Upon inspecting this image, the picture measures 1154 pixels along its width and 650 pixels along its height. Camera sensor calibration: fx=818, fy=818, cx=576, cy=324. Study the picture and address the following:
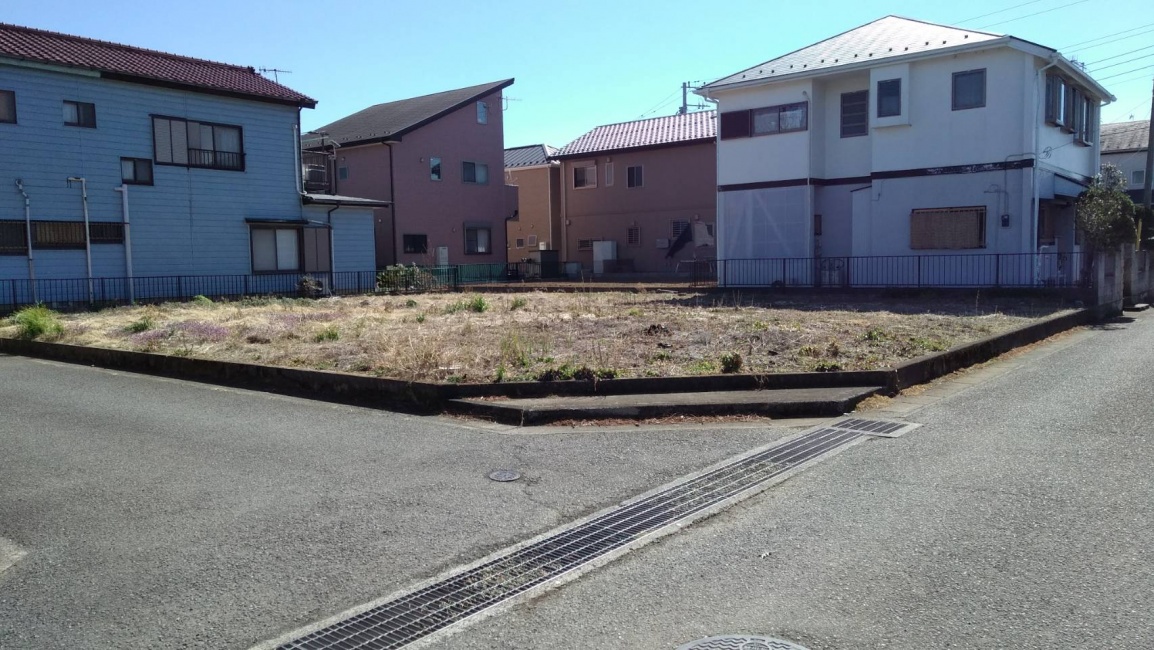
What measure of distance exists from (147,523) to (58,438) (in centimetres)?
320

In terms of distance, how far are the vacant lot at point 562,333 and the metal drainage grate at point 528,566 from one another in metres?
3.44

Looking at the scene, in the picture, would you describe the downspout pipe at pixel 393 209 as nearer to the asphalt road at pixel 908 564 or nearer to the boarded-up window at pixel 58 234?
the boarded-up window at pixel 58 234

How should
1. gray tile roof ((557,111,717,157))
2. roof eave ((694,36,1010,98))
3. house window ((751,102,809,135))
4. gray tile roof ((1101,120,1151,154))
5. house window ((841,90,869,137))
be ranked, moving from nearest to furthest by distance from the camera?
roof eave ((694,36,1010,98))
house window ((841,90,869,137))
house window ((751,102,809,135))
gray tile roof ((557,111,717,157))
gray tile roof ((1101,120,1151,154))

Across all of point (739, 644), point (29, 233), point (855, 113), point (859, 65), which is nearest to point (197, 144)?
point (29, 233)

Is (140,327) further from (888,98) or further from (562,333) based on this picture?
(888,98)

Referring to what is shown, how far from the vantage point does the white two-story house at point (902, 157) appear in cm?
2117

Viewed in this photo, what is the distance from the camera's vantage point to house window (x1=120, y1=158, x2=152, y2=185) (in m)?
23.4

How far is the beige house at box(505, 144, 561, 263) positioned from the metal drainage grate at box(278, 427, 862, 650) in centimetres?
3647

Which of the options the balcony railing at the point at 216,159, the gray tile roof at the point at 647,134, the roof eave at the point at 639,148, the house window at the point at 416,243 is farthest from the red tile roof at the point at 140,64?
the gray tile roof at the point at 647,134

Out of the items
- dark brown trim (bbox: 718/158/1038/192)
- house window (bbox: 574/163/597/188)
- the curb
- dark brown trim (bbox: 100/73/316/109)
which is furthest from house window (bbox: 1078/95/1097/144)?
dark brown trim (bbox: 100/73/316/109)

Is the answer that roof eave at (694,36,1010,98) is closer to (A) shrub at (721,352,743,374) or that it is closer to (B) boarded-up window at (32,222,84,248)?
(A) shrub at (721,352,743,374)

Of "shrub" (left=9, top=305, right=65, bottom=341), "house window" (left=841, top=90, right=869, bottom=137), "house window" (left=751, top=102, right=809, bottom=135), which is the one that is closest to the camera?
"shrub" (left=9, top=305, right=65, bottom=341)

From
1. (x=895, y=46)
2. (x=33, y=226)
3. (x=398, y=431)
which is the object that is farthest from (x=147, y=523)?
(x=895, y=46)

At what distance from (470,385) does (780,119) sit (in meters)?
18.9
